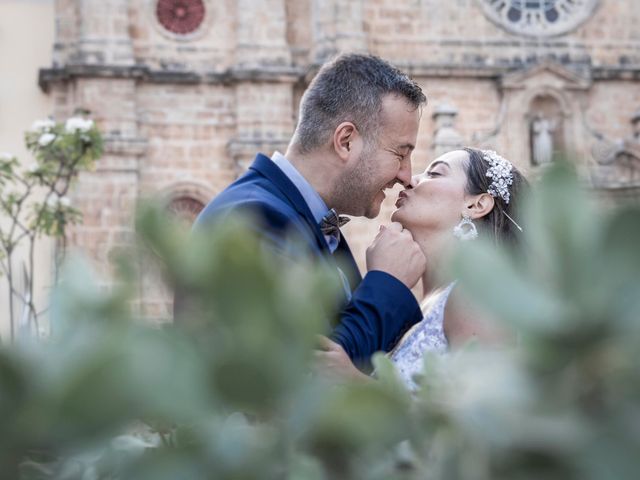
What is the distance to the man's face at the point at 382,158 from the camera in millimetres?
3523

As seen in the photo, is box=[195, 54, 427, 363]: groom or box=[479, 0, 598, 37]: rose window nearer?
box=[195, 54, 427, 363]: groom

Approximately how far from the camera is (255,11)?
52.7 feet

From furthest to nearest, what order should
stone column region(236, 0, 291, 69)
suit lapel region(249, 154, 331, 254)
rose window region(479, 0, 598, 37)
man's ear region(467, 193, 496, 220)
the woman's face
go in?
rose window region(479, 0, 598, 37) < stone column region(236, 0, 291, 69) < man's ear region(467, 193, 496, 220) < the woman's face < suit lapel region(249, 154, 331, 254)

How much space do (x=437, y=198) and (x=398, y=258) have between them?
2.00 feet

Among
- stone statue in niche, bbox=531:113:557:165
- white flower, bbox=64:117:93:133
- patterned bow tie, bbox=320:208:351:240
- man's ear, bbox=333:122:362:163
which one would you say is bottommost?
stone statue in niche, bbox=531:113:557:165

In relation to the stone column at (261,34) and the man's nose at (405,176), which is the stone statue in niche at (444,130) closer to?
the stone column at (261,34)

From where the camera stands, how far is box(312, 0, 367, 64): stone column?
16.1m

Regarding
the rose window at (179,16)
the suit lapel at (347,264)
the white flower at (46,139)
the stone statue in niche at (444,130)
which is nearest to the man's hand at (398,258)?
the suit lapel at (347,264)

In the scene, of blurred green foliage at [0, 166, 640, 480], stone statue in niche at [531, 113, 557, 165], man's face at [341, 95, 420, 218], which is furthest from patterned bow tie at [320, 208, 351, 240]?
stone statue in niche at [531, 113, 557, 165]

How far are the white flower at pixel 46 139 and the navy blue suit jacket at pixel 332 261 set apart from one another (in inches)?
333

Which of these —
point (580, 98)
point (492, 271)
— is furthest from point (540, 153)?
point (492, 271)

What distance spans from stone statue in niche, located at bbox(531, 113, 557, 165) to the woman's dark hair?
42.0 ft

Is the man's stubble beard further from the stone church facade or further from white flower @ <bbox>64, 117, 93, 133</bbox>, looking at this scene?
the stone church facade

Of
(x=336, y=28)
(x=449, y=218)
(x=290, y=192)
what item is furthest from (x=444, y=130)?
(x=290, y=192)
